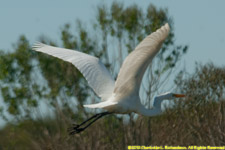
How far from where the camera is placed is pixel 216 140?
13992 mm

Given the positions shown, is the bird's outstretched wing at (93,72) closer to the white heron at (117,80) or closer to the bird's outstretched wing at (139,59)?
the white heron at (117,80)

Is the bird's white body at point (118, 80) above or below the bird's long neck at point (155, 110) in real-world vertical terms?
above

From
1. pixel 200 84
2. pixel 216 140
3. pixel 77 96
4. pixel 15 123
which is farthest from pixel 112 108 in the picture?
pixel 15 123

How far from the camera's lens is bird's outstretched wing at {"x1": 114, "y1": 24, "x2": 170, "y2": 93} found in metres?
9.58

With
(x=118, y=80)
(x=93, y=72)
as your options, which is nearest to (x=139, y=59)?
(x=118, y=80)

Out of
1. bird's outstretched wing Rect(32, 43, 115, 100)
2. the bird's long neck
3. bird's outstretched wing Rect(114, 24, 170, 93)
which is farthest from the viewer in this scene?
the bird's long neck

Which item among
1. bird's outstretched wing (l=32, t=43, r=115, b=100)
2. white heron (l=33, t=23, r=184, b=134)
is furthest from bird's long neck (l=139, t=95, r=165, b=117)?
bird's outstretched wing (l=32, t=43, r=115, b=100)

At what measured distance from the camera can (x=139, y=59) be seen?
9820 mm

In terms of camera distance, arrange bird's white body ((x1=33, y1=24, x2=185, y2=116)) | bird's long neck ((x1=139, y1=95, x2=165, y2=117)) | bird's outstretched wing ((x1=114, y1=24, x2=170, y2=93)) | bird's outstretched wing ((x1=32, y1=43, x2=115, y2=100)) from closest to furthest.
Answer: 1. bird's outstretched wing ((x1=114, y1=24, x2=170, y2=93))
2. bird's white body ((x1=33, y1=24, x2=185, y2=116))
3. bird's outstretched wing ((x1=32, y1=43, x2=115, y2=100))
4. bird's long neck ((x1=139, y1=95, x2=165, y2=117))

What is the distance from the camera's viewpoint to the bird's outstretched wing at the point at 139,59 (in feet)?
31.4

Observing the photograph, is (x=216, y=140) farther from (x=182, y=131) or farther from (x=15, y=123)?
(x=15, y=123)

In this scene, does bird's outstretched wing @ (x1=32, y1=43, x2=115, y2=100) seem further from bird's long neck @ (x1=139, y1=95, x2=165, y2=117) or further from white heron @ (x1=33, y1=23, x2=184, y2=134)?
bird's long neck @ (x1=139, y1=95, x2=165, y2=117)

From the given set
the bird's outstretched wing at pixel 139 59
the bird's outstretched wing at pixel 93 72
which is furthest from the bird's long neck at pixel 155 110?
the bird's outstretched wing at pixel 139 59


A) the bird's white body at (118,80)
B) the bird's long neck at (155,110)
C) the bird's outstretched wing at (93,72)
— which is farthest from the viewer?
the bird's long neck at (155,110)
